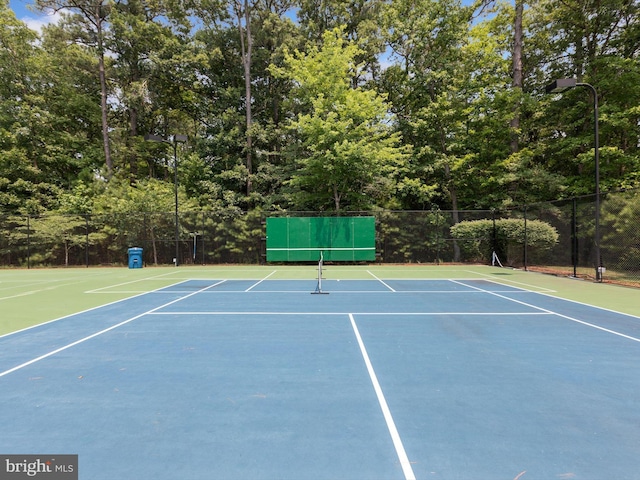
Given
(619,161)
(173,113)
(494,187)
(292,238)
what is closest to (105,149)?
(173,113)

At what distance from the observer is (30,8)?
2567 centimetres

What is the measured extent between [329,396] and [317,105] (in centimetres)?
2038

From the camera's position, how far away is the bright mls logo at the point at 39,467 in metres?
2.65

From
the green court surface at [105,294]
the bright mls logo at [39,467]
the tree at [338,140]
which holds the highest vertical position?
the tree at [338,140]

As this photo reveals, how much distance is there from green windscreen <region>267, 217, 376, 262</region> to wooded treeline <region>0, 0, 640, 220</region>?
7.84 ft

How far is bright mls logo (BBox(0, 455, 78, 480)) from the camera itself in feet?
8.70

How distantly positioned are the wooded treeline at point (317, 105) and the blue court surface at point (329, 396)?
1570 cm

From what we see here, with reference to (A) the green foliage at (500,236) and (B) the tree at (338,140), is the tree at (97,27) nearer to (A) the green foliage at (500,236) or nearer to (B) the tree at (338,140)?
(B) the tree at (338,140)

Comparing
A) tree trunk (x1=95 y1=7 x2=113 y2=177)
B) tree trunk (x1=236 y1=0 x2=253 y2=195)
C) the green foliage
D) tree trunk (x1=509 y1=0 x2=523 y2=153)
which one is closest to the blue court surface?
the green foliage

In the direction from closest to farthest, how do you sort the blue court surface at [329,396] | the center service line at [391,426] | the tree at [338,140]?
the center service line at [391,426] → the blue court surface at [329,396] → the tree at [338,140]

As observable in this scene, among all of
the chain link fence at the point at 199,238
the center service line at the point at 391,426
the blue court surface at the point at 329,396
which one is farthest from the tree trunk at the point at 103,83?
the center service line at the point at 391,426

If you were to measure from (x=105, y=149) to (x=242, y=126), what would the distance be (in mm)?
10967

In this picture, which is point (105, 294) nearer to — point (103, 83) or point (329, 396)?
point (329, 396)

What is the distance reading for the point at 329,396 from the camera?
3.86m
